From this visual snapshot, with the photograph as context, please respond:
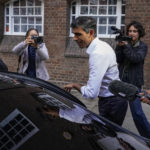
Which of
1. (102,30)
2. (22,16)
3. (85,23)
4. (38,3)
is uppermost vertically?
(38,3)

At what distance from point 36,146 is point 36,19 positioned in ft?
24.1

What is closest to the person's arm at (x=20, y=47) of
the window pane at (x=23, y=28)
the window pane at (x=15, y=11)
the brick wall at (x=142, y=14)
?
the brick wall at (x=142, y=14)

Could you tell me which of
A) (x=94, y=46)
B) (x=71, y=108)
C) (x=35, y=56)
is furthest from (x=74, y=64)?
(x=71, y=108)

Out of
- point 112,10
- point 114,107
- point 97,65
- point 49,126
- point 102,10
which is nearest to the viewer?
point 49,126

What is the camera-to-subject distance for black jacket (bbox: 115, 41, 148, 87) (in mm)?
3600

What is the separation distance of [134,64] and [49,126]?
226 cm

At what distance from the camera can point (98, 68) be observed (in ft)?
8.52

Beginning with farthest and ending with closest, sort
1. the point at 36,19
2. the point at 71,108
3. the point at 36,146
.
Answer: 1. the point at 36,19
2. the point at 71,108
3. the point at 36,146

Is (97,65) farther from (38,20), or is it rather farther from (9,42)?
(9,42)

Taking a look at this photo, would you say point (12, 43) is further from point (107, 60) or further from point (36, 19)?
point (107, 60)

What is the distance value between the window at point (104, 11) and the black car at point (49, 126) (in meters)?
5.58

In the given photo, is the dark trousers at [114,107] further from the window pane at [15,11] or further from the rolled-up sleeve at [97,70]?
the window pane at [15,11]

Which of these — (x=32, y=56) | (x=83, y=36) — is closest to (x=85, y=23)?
(x=83, y=36)

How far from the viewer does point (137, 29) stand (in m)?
3.78
